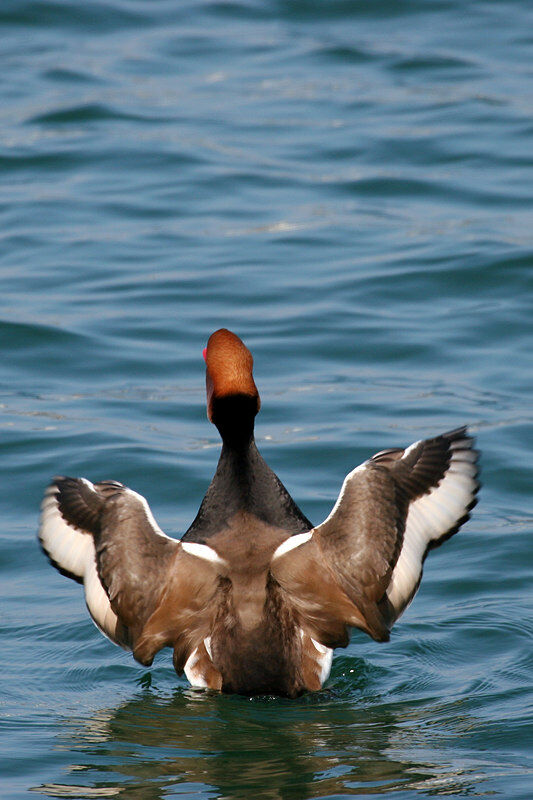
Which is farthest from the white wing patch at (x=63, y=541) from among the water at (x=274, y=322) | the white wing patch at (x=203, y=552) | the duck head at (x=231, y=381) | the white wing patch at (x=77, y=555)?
the duck head at (x=231, y=381)

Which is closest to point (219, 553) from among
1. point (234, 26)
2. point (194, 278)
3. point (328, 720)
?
point (328, 720)

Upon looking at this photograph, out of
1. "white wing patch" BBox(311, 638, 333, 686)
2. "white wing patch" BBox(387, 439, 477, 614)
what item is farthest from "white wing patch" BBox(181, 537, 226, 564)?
"white wing patch" BBox(387, 439, 477, 614)

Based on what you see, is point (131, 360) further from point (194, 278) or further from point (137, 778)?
point (137, 778)

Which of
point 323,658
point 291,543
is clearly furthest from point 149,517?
point 323,658

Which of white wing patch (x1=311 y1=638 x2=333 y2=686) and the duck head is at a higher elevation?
the duck head

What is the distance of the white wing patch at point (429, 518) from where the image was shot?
20.7ft

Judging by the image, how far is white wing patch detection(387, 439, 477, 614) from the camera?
6309mm

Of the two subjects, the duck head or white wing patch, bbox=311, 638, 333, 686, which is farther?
the duck head

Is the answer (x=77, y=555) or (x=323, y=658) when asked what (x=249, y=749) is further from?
(x=77, y=555)

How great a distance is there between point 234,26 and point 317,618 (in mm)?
14707

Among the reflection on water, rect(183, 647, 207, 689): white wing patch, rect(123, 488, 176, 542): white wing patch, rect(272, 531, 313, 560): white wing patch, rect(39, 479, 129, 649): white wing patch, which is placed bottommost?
the reflection on water

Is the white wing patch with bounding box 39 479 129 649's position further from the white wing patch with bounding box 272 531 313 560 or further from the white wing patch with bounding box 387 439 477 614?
the white wing patch with bounding box 387 439 477 614

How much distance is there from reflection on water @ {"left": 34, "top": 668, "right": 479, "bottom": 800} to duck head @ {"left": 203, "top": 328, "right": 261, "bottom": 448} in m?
1.26

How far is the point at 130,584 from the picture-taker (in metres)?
6.17
